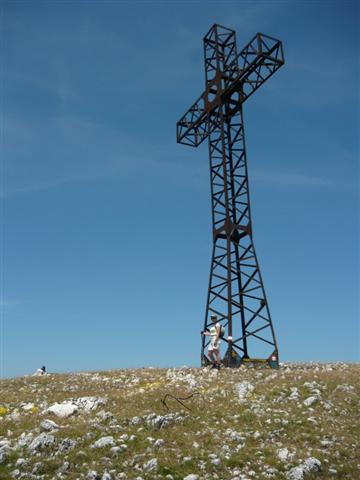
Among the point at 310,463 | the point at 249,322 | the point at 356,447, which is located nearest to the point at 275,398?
the point at 356,447

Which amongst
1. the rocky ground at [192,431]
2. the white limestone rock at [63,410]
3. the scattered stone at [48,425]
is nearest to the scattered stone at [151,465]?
the rocky ground at [192,431]

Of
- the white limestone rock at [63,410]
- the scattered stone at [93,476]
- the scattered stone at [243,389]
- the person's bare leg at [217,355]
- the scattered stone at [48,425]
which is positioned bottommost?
the scattered stone at [93,476]

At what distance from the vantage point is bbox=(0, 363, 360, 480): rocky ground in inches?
430

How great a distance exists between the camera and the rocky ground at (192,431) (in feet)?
35.8

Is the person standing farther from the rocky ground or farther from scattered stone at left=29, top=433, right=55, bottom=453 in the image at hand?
scattered stone at left=29, top=433, right=55, bottom=453

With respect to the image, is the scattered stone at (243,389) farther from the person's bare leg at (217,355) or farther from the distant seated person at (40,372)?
the distant seated person at (40,372)

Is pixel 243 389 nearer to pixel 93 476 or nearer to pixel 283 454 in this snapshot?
pixel 283 454

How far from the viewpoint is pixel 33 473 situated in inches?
428

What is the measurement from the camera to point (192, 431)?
13.1m

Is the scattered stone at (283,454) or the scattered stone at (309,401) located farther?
the scattered stone at (309,401)

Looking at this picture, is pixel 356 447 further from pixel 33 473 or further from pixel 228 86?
pixel 228 86

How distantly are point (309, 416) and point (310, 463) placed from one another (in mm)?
3527

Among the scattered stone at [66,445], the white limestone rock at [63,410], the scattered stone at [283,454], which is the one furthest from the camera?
the white limestone rock at [63,410]

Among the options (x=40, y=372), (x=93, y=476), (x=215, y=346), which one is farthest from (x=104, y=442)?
(x=40, y=372)
